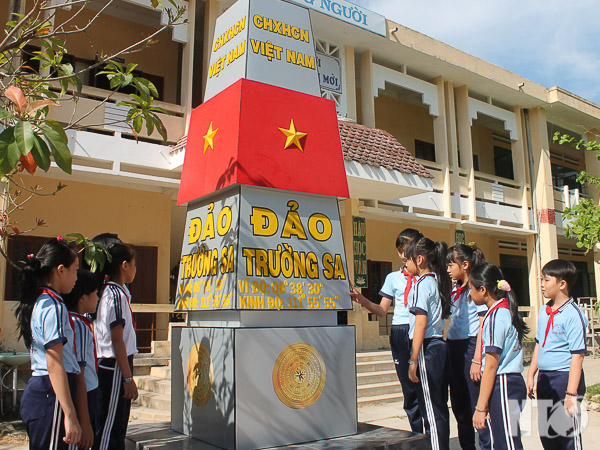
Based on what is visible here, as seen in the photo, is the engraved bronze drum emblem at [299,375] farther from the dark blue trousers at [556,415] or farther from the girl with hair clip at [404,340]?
the dark blue trousers at [556,415]

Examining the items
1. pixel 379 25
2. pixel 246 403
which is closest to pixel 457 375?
pixel 246 403

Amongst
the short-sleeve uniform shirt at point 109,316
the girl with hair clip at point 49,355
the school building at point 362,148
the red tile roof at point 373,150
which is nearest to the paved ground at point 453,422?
the short-sleeve uniform shirt at point 109,316

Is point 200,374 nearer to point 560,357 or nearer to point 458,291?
point 458,291

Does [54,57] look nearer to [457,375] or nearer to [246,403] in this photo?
[246,403]

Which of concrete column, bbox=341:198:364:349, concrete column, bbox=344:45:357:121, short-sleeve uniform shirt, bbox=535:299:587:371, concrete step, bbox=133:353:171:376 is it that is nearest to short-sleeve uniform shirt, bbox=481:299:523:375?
short-sleeve uniform shirt, bbox=535:299:587:371

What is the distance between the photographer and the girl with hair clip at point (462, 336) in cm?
367

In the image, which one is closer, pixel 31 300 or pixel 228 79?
pixel 31 300

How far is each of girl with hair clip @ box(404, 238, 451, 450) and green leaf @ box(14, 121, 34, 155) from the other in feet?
8.05

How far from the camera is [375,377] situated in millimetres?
7418

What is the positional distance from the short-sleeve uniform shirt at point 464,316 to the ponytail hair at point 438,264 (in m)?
0.10

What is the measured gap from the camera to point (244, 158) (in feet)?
11.1

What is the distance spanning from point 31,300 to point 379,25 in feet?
27.8

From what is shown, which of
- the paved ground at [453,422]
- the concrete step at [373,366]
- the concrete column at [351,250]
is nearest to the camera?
the paved ground at [453,422]

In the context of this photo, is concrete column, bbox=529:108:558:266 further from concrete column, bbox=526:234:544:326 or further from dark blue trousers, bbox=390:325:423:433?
dark blue trousers, bbox=390:325:423:433
